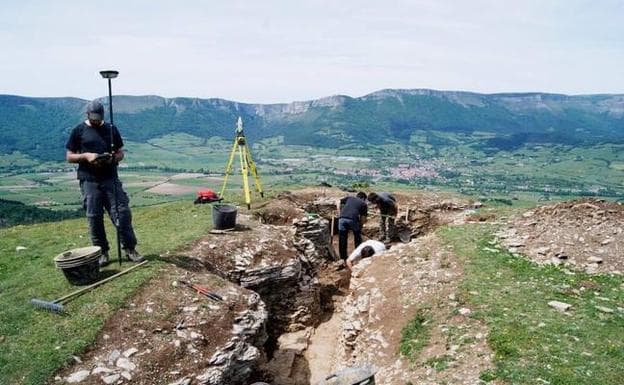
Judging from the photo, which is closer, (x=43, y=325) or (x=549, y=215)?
(x=43, y=325)

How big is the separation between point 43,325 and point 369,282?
10381 mm

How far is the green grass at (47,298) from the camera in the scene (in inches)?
369

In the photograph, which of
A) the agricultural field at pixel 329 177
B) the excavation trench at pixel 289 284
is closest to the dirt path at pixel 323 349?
the excavation trench at pixel 289 284

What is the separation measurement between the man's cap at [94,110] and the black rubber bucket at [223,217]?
697 cm


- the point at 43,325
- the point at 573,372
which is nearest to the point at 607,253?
the point at 573,372

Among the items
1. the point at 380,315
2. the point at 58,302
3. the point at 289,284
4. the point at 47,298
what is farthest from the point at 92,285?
the point at 380,315

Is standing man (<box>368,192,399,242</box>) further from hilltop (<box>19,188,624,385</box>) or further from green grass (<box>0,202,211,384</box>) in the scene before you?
green grass (<box>0,202,211,384</box>)

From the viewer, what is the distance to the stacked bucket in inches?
462

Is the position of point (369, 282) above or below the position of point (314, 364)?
above

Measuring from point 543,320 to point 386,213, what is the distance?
49.1 feet

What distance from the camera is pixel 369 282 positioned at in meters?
16.2

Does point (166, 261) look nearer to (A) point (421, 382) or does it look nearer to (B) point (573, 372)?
(A) point (421, 382)

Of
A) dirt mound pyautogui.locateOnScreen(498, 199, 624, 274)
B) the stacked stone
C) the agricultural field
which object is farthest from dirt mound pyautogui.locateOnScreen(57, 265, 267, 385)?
the agricultural field

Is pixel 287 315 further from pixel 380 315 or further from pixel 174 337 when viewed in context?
pixel 174 337
